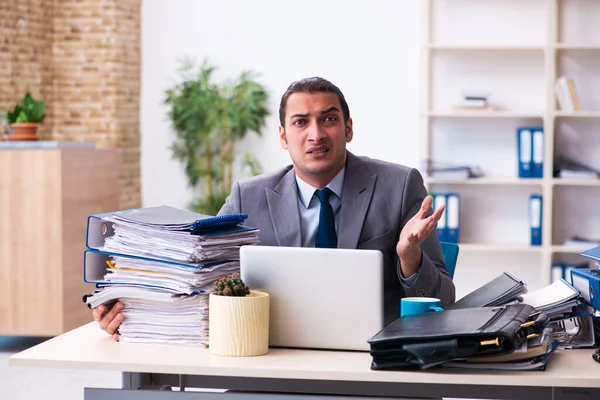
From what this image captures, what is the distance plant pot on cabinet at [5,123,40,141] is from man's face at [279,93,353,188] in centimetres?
307

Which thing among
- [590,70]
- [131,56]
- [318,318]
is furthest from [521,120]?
[318,318]

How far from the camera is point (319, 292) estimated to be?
2.01 m

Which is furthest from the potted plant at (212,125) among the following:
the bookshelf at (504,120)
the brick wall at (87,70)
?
the bookshelf at (504,120)

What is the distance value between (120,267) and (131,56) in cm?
434

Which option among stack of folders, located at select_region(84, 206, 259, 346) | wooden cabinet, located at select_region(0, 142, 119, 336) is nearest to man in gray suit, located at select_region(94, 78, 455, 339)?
stack of folders, located at select_region(84, 206, 259, 346)

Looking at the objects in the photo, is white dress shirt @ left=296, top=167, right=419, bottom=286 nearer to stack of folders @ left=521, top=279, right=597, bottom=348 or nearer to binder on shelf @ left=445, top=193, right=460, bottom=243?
stack of folders @ left=521, top=279, right=597, bottom=348

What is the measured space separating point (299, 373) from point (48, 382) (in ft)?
10.3

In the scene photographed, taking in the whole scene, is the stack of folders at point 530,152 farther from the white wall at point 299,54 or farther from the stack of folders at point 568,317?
the stack of folders at point 568,317

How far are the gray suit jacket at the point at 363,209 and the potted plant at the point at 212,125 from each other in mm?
3318

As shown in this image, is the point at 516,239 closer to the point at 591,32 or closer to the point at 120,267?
the point at 591,32

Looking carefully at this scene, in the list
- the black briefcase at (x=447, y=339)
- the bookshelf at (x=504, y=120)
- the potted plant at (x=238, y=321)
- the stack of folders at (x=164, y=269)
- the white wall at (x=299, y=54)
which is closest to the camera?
the black briefcase at (x=447, y=339)

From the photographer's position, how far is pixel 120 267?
2.17 meters

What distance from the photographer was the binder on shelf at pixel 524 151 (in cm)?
564

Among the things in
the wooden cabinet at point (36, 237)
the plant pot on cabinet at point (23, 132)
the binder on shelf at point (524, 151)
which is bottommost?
the wooden cabinet at point (36, 237)
